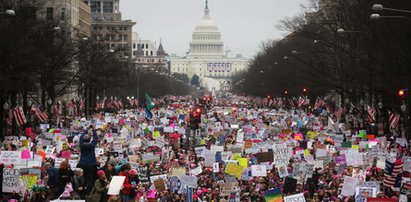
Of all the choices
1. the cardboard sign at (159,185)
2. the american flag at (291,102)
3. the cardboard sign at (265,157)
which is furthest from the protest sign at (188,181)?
the american flag at (291,102)

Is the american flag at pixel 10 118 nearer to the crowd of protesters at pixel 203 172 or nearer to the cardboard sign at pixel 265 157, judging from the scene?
the crowd of protesters at pixel 203 172

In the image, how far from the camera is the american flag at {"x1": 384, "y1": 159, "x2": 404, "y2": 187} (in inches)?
981

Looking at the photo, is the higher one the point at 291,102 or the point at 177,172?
the point at 177,172

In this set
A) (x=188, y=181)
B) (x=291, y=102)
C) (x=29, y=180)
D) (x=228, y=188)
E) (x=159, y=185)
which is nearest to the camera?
(x=29, y=180)

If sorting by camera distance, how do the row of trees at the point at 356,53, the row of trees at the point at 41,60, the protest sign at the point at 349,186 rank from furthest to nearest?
1. the row of trees at the point at 41,60
2. the row of trees at the point at 356,53
3. the protest sign at the point at 349,186

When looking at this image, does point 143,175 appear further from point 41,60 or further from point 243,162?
point 41,60

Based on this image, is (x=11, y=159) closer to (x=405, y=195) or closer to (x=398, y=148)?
(x=405, y=195)

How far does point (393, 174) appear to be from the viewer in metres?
25.1

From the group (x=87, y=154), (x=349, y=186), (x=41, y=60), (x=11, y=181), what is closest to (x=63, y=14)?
(x=41, y=60)

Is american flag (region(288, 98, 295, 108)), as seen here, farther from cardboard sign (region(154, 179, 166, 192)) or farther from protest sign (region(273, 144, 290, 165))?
cardboard sign (region(154, 179, 166, 192))

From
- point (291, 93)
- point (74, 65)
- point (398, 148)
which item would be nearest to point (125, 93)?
point (291, 93)

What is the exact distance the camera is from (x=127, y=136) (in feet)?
141

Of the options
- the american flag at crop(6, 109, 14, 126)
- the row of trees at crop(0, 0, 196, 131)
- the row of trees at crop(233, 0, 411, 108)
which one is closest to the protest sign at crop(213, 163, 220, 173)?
the row of trees at crop(233, 0, 411, 108)

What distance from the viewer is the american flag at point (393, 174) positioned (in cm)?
2492
